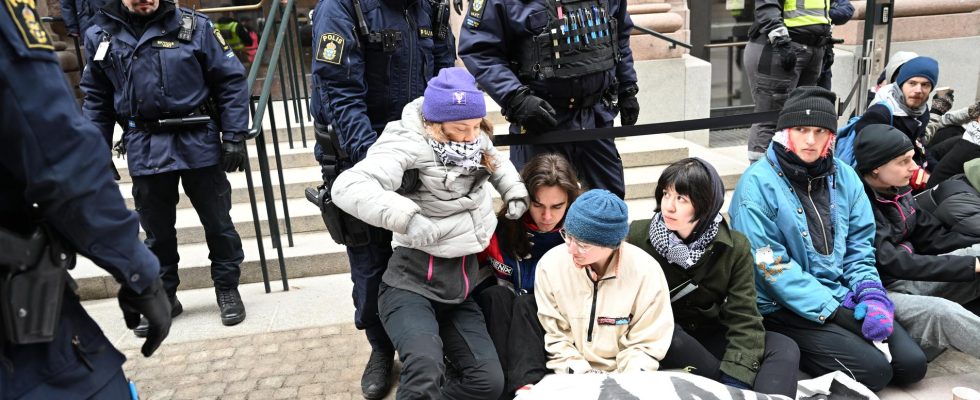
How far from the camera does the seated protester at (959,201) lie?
3478 mm

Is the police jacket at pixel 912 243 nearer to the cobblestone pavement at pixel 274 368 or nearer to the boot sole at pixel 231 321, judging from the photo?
the cobblestone pavement at pixel 274 368

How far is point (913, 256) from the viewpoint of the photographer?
10.6ft

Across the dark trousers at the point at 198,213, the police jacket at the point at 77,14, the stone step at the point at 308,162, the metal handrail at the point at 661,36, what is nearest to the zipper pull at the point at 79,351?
the dark trousers at the point at 198,213

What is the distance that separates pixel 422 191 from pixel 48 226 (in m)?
1.39

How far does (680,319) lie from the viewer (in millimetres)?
3039

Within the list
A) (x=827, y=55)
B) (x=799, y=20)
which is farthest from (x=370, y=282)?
(x=827, y=55)

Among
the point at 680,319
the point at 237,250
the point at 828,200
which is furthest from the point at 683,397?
the point at 237,250

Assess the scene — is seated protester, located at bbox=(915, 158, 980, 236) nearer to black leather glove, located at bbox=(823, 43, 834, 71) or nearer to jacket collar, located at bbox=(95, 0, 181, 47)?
black leather glove, located at bbox=(823, 43, 834, 71)

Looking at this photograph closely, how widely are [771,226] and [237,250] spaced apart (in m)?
2.81

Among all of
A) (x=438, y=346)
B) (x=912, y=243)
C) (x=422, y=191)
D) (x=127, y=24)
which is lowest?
(x=912, y=243)

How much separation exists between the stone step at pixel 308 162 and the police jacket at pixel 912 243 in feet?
7.37

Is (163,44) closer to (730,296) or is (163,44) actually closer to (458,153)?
(458,153)

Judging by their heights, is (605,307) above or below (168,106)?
below

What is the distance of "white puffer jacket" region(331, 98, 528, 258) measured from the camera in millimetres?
2555
